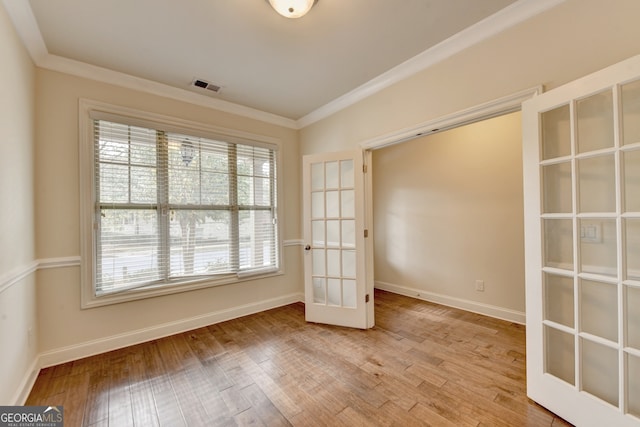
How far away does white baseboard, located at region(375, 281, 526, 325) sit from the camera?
2.92 m

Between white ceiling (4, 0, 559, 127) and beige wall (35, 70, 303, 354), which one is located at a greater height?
white ceiling (4, 0, 559, 127)

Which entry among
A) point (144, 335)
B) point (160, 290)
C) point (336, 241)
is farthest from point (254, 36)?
point (144, 335)

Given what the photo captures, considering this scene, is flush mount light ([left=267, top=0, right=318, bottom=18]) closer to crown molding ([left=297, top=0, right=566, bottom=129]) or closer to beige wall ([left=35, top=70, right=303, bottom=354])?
crown molding ([left=297, top=0, right=566, bottom=129])

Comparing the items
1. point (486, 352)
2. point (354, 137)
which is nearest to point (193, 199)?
point (354, 137)

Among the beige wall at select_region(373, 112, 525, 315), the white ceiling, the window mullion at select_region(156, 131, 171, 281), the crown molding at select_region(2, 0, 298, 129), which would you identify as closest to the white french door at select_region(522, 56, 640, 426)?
the white ceiling

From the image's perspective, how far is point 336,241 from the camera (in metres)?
2.95

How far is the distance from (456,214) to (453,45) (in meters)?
2.10

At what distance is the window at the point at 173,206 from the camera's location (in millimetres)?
2406

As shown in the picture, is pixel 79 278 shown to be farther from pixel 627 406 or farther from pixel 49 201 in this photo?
pixel 627 406

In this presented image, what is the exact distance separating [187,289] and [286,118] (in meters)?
2.54

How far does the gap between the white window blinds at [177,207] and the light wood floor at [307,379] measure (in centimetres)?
74

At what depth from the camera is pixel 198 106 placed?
9.72 feet

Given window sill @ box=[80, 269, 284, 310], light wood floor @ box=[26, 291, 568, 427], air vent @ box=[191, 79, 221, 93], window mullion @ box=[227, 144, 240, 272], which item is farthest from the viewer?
window mullion @ box=[227, 144, 240, 272]

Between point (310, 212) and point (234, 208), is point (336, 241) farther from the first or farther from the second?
point (234, 208)
